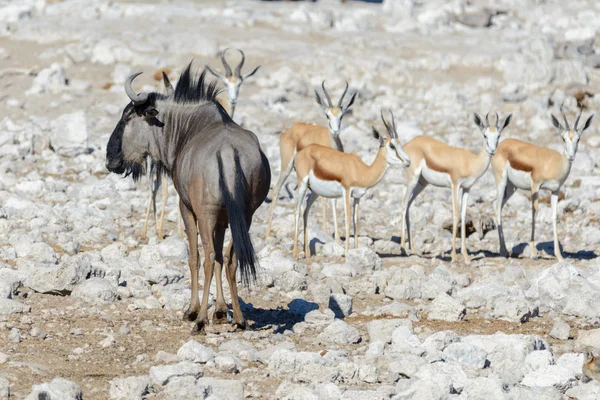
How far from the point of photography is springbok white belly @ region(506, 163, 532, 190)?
49.1 feet

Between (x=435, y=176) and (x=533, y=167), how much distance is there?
1.42 m

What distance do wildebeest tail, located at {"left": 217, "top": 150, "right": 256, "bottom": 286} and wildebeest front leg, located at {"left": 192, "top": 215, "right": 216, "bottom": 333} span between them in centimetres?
21

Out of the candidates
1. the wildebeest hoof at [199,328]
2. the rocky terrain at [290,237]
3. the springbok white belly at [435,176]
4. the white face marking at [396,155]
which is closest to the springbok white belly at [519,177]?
the rocky terrain at [290,237]

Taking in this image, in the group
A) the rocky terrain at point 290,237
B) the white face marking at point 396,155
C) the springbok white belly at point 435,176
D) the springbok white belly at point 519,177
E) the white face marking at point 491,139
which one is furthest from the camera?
the springbok white belly at point 519,177

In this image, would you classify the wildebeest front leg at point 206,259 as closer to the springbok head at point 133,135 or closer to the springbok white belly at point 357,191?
the springbok head at point 133,135

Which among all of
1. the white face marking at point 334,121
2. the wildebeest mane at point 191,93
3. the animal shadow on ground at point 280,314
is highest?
the wildebeest mane at point 191,93

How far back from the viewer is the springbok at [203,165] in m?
8.54

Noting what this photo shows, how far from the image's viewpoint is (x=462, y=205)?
48.3 feet

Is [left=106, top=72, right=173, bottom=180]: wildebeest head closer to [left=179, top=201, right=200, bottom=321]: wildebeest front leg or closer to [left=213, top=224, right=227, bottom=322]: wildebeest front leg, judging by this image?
[left=179, top=201, right=200, bottom=321]: wildebeest front leg

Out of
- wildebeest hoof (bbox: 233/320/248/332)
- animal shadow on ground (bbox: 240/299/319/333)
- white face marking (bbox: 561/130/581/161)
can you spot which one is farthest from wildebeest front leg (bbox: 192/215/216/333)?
white face marking (bbox: 561/130/581/161)

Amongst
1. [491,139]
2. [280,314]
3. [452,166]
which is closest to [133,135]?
[280,314]

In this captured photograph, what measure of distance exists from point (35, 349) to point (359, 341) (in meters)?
2.56

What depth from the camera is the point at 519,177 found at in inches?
592

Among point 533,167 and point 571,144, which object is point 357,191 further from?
point 571,144
